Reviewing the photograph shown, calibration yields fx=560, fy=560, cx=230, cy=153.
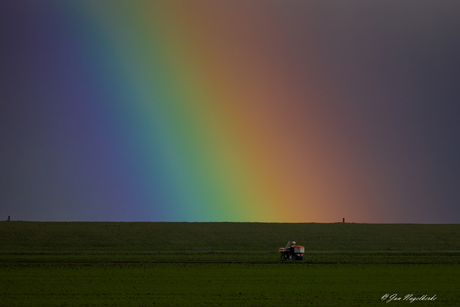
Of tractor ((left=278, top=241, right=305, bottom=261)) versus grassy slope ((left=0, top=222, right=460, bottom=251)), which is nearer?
tractor ((left=278, top=241, right=305, bottom=261))

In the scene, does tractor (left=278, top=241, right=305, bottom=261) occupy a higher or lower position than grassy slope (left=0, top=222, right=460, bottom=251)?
lower

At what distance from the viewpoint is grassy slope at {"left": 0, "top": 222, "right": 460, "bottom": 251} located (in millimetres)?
79381

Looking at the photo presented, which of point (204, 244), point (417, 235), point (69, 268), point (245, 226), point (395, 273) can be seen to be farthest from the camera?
point (245, 226)

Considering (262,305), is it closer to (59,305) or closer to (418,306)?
(418,306)

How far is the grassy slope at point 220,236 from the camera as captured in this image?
79.4 meters

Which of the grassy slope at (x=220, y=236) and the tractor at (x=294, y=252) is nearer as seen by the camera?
the tractor at (x=294, y=252)

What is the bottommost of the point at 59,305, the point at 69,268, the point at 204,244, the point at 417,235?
the point at 59,305

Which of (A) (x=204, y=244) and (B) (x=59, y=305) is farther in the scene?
(A) (x=204, y=244)

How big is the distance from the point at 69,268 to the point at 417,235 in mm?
70004

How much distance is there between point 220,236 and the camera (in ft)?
297

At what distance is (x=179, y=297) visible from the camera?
24875mm

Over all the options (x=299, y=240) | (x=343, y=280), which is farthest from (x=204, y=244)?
(x=343, y=280)

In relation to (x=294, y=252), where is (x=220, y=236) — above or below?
above

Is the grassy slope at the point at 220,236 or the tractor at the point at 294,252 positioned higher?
the grassy slope at the point at 220,236
